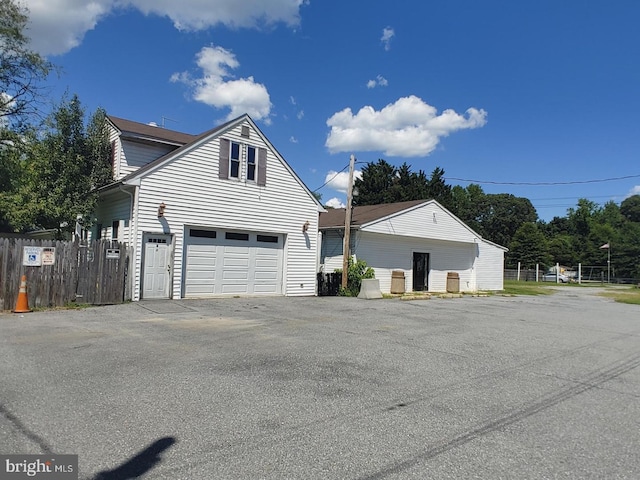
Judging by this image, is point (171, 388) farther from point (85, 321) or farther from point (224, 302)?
point (224, 302)

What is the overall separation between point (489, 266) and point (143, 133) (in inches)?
843

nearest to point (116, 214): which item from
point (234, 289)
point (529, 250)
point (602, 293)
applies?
point (234, 289)

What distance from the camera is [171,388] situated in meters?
5.21

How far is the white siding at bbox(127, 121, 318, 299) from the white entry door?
25 centimetres

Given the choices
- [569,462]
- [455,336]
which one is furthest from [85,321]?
[569,462]

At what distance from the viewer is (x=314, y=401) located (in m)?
4.91

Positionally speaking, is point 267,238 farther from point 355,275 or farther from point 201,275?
point 355,275

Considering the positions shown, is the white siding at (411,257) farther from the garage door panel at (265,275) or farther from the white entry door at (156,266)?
the white entry door at (156,266)

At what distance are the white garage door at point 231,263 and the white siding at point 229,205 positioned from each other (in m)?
0.34

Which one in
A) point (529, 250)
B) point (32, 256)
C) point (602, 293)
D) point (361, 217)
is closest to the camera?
point (32, 256)

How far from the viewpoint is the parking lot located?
3.53m

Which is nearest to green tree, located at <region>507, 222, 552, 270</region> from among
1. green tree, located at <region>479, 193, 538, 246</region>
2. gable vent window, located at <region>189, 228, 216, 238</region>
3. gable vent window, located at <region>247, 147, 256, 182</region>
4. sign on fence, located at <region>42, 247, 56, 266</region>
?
green tree, located at <region>479, 193, 538, 246</region>

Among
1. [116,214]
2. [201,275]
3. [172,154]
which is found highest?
[172,154]

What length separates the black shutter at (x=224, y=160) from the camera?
15953 millimetres
